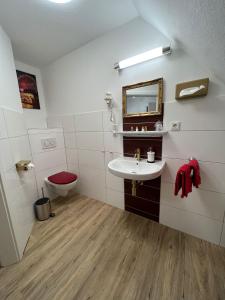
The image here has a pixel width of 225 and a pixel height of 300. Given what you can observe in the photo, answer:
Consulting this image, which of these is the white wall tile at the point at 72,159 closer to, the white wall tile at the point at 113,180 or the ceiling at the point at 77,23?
the white wall tile at the point at 113,180

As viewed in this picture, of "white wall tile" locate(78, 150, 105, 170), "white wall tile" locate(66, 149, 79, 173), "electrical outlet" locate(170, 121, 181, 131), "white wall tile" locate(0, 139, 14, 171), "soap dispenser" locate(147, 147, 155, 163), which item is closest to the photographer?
"white wall tile" locate(0, 139, 14, 171)

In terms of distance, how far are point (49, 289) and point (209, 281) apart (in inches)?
51.0

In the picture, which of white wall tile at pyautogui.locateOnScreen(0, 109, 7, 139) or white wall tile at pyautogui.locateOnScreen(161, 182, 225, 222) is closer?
white wall tile at pyautogui.locateOnScreen(0, 109, 7, 139)

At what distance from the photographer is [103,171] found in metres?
2.06

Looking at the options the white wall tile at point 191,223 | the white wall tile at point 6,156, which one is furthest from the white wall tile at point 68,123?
the white wall tile at point 191,223

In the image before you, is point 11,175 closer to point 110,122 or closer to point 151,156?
point 110,122

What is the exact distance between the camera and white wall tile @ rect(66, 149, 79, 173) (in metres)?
2.32

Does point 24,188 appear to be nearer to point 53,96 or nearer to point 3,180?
point 3,180

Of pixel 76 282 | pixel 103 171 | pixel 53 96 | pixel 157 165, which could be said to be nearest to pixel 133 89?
pixel 157 165

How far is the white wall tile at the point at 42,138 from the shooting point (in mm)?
1970

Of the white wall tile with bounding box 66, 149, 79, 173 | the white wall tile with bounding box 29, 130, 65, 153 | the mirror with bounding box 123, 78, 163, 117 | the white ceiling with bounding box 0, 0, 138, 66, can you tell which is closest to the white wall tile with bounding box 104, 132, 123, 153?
the mirror with bounding box 123, 78, 163, 117

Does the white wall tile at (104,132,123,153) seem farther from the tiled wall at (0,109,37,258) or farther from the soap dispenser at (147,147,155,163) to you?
the tiled wall at (0,109,37,258)

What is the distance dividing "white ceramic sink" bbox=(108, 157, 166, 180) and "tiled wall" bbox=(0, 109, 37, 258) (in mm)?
970

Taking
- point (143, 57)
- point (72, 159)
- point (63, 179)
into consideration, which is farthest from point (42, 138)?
point (143, 57)
